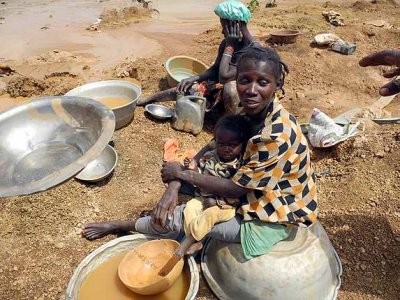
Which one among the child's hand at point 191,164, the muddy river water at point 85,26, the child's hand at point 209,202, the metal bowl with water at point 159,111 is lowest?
the muddy river water at point 85,26

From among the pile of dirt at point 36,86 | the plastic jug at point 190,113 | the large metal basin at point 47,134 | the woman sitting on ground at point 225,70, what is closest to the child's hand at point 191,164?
the large metal basin at point 47,134

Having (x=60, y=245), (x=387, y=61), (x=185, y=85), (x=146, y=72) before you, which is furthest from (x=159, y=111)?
(x=387, y=61)

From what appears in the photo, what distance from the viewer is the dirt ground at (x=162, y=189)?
243 centimetres

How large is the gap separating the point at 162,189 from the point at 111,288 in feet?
4.05

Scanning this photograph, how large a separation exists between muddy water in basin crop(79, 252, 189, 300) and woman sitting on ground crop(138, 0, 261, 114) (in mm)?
2006

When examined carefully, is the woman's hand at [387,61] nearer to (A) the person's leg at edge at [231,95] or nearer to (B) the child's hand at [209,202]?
(B) the child's hand at [209,202]

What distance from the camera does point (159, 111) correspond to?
4211 millimetres

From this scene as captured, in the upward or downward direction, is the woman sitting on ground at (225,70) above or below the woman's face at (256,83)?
below

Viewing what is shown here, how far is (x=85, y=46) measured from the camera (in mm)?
7098

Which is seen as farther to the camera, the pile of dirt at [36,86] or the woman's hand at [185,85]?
the pile of dirt at [36,86]

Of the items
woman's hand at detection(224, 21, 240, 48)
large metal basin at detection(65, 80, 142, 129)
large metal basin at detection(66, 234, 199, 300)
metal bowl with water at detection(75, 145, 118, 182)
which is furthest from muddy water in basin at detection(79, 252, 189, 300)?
woman's hand at detection(224, 21, 240, 48)

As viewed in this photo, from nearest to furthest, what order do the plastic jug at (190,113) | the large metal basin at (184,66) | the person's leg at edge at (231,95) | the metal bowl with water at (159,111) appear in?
the person's leg at edge at (231,95)
the plastic jug at (190,113)
the metal bowl with water at (159,111)
the large metal basin at (184,66)

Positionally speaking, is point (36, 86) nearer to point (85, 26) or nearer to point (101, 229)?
point (101, 229)

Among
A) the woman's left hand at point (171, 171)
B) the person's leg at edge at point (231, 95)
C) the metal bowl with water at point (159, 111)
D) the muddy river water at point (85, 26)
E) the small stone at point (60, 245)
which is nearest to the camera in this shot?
the woman's left hand at point (171, 171)
